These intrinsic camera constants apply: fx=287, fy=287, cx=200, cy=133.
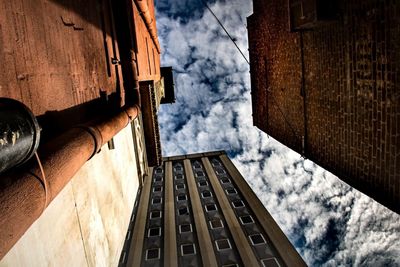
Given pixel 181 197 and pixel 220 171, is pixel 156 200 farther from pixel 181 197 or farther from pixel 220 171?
pixel 220 171

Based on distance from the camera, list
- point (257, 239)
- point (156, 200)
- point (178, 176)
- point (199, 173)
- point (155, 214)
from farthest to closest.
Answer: point (199, 173) → point (178, 176) → point (156, 200) → point (155, 214) → point (257, 239)

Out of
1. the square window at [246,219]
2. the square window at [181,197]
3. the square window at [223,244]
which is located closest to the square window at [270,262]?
the square window at [223,244]

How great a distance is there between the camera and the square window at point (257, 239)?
2112cm

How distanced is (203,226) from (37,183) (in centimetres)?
2298

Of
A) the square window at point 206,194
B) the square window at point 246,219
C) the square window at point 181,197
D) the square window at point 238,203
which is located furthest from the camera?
the square window at point 206,194

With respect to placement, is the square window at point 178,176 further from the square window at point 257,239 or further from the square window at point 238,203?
the square window at point 257,239

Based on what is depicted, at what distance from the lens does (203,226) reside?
2411 centimetres

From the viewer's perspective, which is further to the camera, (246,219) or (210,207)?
(210,207)

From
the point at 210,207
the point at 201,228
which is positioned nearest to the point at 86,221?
the point at 201,228

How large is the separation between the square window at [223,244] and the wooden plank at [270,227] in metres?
3.13

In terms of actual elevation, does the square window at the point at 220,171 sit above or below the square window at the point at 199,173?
above

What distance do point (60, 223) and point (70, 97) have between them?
7.21 ft

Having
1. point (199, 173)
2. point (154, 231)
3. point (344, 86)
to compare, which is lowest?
point (154, 231)

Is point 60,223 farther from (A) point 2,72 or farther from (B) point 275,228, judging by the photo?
(B) point 275,228
